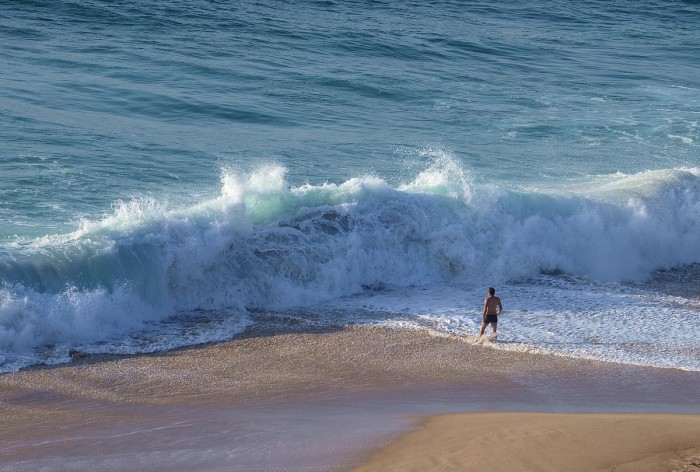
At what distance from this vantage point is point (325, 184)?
1545 centimetres

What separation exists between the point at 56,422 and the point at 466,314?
5.85m

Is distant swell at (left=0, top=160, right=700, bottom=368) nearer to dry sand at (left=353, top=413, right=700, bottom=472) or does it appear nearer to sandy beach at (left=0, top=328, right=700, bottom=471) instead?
sandy beach at (left=0, top=328, right=700, bottom=471)

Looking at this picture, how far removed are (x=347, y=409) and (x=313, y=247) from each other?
4814 millimetres

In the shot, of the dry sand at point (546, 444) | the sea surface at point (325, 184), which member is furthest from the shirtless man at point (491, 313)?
the dry sand at point (546, 444)

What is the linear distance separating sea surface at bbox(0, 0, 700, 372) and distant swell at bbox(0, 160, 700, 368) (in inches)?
1.4

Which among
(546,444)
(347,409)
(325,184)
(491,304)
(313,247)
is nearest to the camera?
(546,444)

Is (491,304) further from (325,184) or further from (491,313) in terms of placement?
(325,184)

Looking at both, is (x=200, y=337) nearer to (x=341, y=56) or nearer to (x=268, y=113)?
(x=268, y=113)

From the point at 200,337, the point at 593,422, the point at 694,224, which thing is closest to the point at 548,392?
the point at 593,422

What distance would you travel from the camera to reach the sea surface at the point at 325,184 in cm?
1238

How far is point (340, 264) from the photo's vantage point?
13992 mm

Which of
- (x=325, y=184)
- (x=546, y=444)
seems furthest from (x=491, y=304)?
(x=325, y=184)

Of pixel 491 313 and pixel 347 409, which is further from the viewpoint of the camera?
pixel 491 313

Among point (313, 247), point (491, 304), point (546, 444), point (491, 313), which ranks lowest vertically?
point (546, 444)
